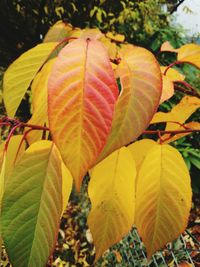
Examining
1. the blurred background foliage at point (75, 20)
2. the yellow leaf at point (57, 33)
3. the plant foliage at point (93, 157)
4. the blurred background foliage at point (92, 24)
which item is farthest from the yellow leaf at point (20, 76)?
the blurred background foliage at point (75, 20)

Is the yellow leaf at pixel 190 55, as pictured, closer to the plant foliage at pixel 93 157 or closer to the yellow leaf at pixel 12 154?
the plant foliage at pixel 93 157

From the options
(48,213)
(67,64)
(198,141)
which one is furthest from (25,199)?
(198,141)

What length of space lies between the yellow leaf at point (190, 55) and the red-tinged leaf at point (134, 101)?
0.16m

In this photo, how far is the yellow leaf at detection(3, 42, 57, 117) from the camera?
386 mm

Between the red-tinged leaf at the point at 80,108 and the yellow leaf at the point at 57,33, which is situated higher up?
the red-tinged leaf at the point at 80,108

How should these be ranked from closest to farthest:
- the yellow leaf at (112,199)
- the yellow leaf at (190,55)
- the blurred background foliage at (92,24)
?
the yellow leaf at (112,199) < the yellow leaf at (190,55) < the blurred background foliage at (92,24)

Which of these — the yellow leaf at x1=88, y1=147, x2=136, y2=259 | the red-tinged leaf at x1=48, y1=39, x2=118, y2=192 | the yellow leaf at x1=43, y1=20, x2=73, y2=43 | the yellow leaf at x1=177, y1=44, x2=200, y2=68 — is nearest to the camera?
the red-tinged leaf at x1=48, y1=39, x2=118, y2=192

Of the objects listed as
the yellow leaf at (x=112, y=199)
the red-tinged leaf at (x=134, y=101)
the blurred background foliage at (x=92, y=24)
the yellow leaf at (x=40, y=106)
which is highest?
the red-tinged leaf at (x=134, y=101)

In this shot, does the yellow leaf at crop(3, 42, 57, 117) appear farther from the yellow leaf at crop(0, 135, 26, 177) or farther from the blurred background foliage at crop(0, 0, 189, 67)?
the blurred background foliage at crop(0, 0, 189, 67)

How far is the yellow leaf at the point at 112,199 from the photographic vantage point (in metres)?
0.38

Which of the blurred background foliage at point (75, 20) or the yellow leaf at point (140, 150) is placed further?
the blurred background foliage at point (75, 20)

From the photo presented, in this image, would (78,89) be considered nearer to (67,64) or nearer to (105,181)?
(67,64)

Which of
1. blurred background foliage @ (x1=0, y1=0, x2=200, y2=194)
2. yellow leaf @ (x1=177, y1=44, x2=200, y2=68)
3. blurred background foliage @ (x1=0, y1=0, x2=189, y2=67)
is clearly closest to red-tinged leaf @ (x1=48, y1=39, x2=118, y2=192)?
yellow leaf @ (x1=177, y1=44, x2=200, y2=68)

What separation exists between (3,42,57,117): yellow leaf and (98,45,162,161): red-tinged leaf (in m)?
0.10
